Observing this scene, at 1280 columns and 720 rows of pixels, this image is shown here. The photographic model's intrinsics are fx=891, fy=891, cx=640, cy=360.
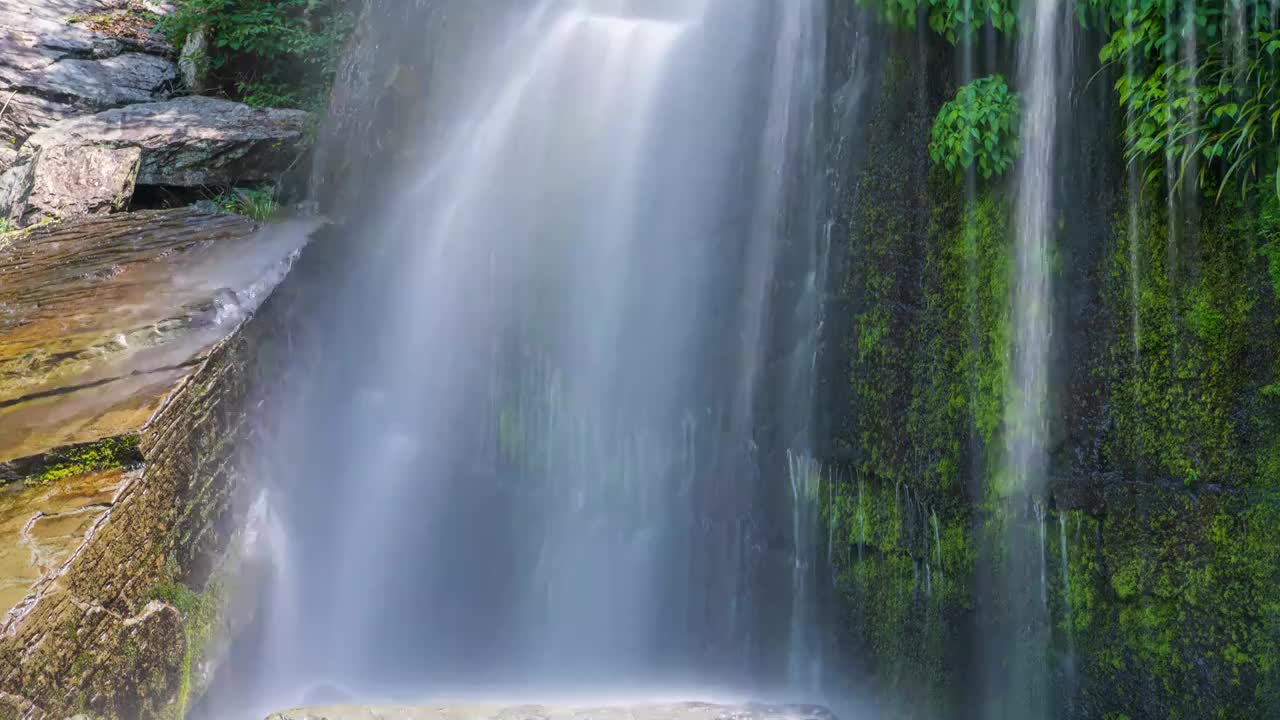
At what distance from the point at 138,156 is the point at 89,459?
4676mm

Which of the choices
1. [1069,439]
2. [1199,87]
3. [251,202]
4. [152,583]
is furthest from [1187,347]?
[251,202]

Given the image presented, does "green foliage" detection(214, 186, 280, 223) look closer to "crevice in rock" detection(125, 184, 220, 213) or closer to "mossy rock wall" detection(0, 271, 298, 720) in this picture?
"crevice in rock" detection(125, 184, 220, 213)

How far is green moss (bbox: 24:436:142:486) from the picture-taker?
3.58m

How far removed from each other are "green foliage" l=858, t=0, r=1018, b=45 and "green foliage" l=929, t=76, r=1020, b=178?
0.24 m

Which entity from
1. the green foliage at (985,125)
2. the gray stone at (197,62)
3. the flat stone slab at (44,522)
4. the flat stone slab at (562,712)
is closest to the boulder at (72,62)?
the gray stone at (197,62)

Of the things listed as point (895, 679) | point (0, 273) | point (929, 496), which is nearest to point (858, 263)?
point (929, 496)

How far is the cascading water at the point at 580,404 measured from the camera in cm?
502

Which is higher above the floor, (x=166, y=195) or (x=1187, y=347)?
(x=166, y=195)

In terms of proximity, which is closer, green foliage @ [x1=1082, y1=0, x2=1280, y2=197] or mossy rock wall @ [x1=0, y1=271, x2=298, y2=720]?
mossy rock wall @ [x1=0, y1=271, x2=298, y2=720]

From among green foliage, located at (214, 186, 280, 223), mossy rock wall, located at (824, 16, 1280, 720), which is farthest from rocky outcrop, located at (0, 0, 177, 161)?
mossy rock wall, located at (824, 16, 1280, 720)

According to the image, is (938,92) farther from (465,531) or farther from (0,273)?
(0,273)

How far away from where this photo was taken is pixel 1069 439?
155 inches

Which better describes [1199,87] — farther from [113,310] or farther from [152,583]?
[113,310]

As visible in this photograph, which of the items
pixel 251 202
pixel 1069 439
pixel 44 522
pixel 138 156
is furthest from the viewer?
pixel 138 156
